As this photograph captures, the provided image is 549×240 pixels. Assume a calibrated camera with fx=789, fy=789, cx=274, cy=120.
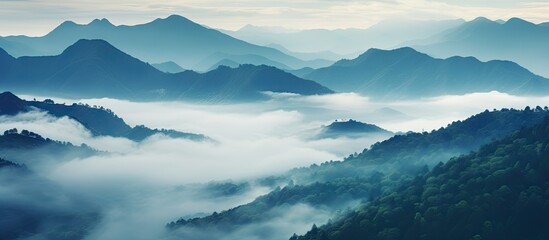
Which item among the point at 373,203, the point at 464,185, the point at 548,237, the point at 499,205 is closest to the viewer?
the point at 548,237

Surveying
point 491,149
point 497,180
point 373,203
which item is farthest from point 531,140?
point 373,203

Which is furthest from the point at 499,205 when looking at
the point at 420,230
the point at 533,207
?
the point at 420,230

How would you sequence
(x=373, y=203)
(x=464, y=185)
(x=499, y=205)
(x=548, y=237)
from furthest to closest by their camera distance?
(x=373, y=203)
(x=464, y=185)
(x=499, y=205)
(x=548, y=237)

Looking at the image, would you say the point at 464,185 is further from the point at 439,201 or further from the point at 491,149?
the point at 491,149

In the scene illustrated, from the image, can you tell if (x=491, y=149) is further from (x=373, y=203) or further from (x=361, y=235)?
(x=361, y=235)

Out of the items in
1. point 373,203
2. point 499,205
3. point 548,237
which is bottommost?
point 548,237

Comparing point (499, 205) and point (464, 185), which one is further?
point (464, 185)

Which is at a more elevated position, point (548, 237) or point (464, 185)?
point (464, 185)
